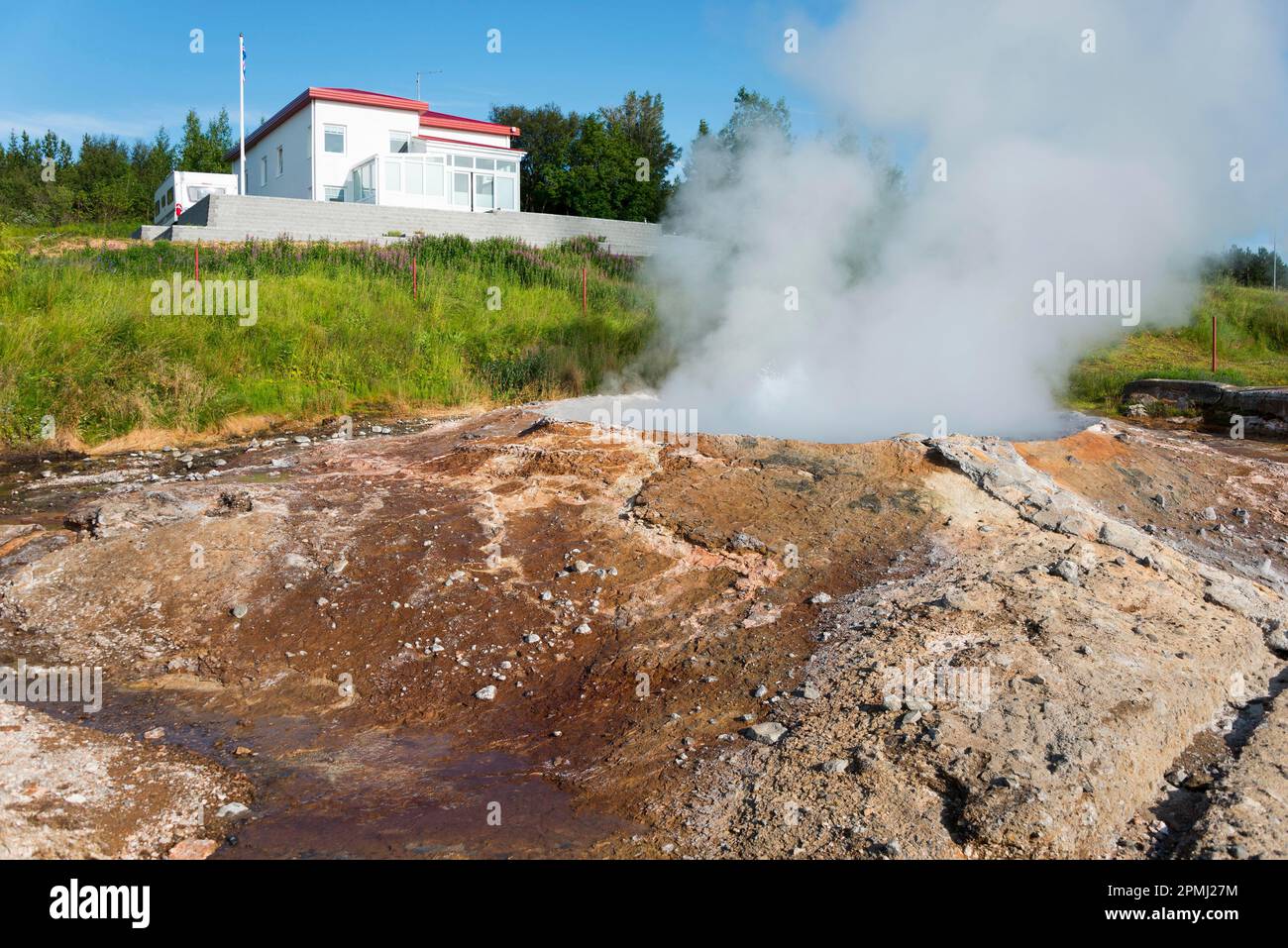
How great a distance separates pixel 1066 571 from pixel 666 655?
7.13 ft

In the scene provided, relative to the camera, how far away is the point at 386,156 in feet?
86.0

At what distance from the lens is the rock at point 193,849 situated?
351 centimetres

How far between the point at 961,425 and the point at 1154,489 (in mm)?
1718

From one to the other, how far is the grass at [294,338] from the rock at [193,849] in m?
8.68

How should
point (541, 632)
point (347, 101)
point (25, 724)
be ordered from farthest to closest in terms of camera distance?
point (347, 101)
point (541, 632)
point (25, 724)

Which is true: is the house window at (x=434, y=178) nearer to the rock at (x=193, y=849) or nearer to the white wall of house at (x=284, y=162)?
the white wall of house at (x=284, y=162)

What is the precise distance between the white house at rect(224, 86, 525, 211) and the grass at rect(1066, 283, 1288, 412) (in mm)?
17624

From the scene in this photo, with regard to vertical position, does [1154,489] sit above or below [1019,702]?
above

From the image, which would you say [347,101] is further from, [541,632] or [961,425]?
[541,632]

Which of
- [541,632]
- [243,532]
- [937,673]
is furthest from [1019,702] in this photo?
[243,532]

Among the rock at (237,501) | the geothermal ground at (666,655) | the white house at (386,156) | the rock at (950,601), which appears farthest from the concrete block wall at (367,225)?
the rock at (950,601)

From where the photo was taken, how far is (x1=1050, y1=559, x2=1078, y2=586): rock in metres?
5.10

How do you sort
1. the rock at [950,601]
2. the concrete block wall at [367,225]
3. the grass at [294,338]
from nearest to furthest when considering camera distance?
the rock at [950,601] → the grass at [294,338] → the concrete block wall at [367,225]

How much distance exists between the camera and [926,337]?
8523 millimetres
